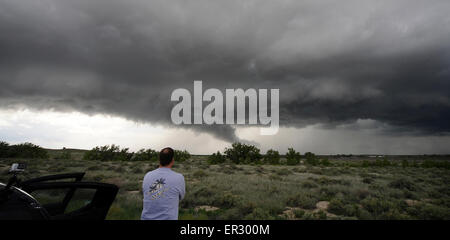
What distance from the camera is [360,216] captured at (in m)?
8.56

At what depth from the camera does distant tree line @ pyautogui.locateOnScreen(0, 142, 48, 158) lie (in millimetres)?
37719

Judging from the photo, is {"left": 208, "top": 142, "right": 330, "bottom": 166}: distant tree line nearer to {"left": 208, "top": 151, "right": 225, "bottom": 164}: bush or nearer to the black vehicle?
{"left": 208, "top": 151, "right": 225, "bottom": 164}: bush

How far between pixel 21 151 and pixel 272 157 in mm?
43780

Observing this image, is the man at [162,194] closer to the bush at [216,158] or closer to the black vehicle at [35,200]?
the black vehicle at [35,200]

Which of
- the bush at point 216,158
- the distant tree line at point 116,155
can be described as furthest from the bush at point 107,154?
the bush at point 216,158

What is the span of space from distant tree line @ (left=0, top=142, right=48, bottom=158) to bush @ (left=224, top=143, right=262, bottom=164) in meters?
33.4

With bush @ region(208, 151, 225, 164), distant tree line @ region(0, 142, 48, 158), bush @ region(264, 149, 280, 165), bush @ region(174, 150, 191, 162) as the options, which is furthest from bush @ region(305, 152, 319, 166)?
distant tree line @ region(0, 142, 48, 158)

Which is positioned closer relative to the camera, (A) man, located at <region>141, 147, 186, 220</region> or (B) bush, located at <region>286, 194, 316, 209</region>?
(A) man, located at <region>141, 147, 186, 220</region>

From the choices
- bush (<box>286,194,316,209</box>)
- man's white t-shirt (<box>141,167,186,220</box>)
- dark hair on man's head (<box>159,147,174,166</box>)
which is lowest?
bush (<box>286,194,316,209</box>)
